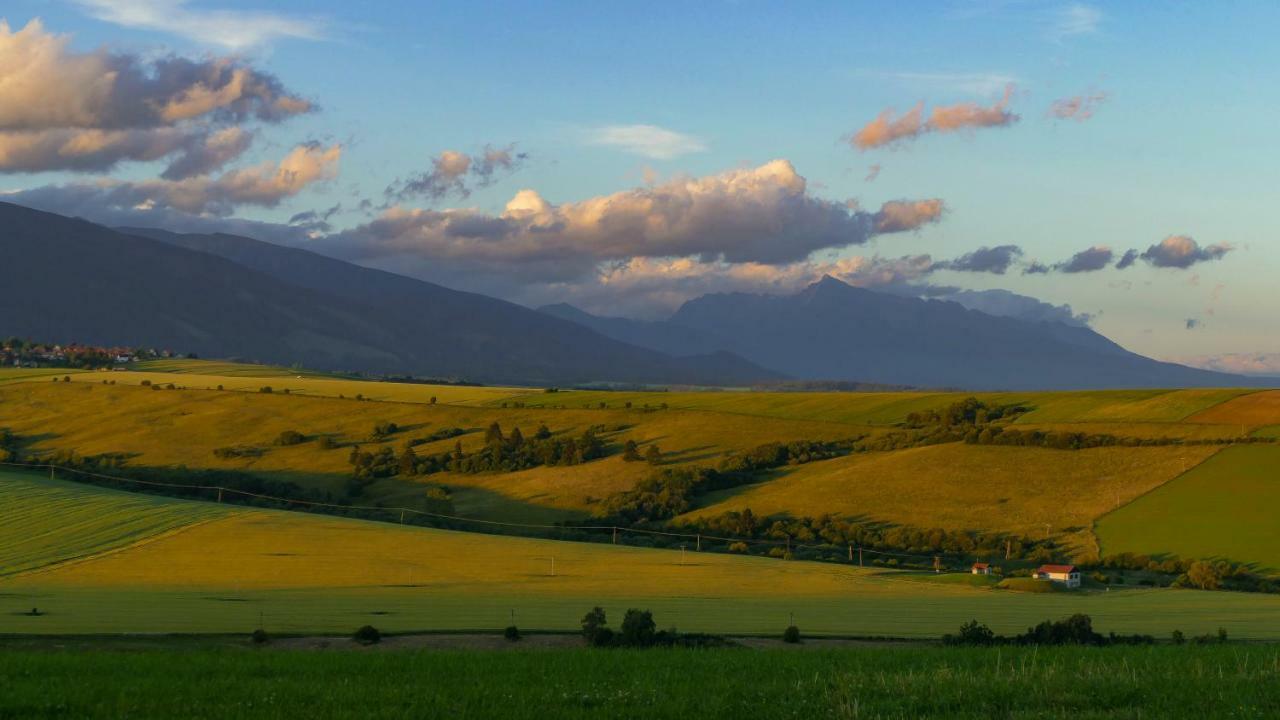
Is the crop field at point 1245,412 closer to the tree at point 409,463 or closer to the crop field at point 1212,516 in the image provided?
the crop field at point 1212,516

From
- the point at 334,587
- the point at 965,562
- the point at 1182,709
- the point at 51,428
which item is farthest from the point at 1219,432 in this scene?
the point at 51,428

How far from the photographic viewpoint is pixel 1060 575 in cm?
7581

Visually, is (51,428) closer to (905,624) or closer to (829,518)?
(829,518)

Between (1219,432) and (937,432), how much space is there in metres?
27.1

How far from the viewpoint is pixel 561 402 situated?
175m

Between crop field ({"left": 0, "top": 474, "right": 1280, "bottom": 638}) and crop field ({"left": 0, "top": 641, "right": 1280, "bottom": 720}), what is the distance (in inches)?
682

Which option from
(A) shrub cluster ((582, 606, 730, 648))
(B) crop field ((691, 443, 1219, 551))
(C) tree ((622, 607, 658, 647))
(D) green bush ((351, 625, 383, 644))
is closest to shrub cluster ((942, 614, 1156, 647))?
(A) shrub cluster ((582, 606, 730, 648))

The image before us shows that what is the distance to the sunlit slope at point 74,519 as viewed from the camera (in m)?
74.8

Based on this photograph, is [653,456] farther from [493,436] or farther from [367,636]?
[367,636]

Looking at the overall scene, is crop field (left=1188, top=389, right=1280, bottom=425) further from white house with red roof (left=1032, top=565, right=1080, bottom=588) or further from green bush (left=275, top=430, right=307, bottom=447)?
green bush (left=275, top=430, right=307, bottom=447)

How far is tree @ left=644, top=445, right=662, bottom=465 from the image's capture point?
127438 millimetres

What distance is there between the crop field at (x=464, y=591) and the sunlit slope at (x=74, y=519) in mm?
711

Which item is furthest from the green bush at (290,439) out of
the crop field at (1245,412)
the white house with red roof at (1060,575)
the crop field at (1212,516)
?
the crop field at (1245,412)

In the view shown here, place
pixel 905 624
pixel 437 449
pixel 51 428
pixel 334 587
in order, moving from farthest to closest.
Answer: pixel 51 428 → pixel 437 449 → pixel 334 587 → pixel 905 624
